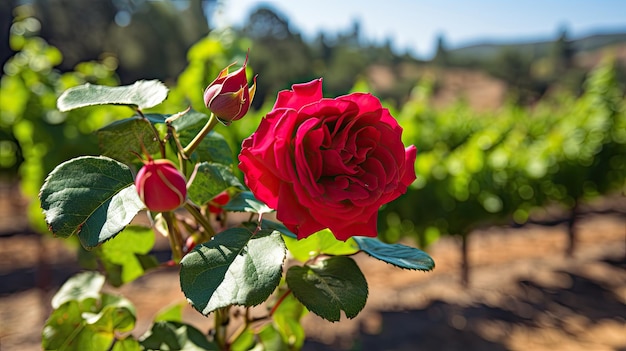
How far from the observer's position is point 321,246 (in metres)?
0.71

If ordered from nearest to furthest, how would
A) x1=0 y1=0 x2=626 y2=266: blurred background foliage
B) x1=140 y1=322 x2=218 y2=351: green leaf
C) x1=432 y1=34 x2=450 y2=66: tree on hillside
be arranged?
x1=140 y1=322 x2=218 y2=351: green leaf
x1=0 y1=0 x2=626 y2=266: blurred background foliage
x1=432 y1=34 x2=450 y2=66: tree on hillside

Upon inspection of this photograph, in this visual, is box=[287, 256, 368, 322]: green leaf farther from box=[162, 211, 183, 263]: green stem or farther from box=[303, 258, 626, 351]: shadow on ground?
box=[303, 258, 626, 351]: shadow on ground

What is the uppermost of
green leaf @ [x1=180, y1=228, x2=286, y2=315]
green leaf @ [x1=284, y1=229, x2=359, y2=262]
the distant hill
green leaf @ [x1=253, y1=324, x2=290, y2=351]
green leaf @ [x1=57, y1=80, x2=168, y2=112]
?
green leaf @ [x1=57, y1=80, x2=168, y2=112]

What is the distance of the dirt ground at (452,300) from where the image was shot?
3844mm

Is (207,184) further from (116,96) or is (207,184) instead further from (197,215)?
(116,96)

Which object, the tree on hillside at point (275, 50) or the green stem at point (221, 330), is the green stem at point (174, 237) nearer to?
the green stem at point (221, 330)

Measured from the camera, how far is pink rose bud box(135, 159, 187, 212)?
1.67 ft

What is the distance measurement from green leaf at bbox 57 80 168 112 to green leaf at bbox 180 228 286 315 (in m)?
0.19

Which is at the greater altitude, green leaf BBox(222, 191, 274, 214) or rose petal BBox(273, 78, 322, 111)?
rose petal BBox(273, 78, 322, 111)

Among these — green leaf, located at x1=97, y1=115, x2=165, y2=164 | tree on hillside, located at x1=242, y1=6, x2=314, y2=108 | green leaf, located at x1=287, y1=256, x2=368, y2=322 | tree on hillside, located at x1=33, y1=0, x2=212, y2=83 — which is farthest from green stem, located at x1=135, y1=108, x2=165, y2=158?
tree on hillside, located at x1=242, y1=6, x2=314, y2=108

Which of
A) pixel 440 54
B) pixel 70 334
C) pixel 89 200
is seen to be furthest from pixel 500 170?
pixel 440 54

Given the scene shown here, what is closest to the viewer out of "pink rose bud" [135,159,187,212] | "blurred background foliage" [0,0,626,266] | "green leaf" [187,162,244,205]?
"pink rose bud" [135,159,187,212]

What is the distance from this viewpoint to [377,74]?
28906mm

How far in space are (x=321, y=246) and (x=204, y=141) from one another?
21 cm
